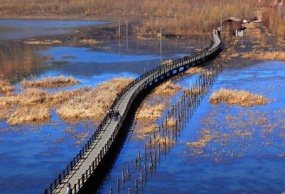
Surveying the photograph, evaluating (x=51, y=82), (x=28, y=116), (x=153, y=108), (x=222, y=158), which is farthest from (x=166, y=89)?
(x=222, y=158)

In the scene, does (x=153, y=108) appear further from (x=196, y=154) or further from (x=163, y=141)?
(x=196, y=154)

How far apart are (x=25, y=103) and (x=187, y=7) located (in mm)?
124440

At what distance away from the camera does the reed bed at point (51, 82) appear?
60250 millimetres

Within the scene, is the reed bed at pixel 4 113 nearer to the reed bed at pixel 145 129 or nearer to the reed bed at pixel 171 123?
the reed bed at pixel 145 129

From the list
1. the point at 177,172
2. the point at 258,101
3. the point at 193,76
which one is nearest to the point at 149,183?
the point at 177,172

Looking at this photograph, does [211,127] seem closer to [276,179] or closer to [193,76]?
[276,179]

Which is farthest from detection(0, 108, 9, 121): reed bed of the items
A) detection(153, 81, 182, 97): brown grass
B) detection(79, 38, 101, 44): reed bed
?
detection(79, 38, 101, 44): reed bed

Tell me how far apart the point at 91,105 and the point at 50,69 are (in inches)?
1057

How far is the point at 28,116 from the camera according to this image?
1779 inches

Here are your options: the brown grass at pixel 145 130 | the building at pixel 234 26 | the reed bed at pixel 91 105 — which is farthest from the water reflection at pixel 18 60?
the building at pixel 234 26

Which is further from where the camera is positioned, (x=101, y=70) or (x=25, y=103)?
(x=101, y=70)

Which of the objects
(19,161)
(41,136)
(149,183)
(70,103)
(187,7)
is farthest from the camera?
(187,7)

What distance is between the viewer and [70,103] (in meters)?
48.9

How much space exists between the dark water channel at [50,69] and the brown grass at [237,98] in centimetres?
1475
